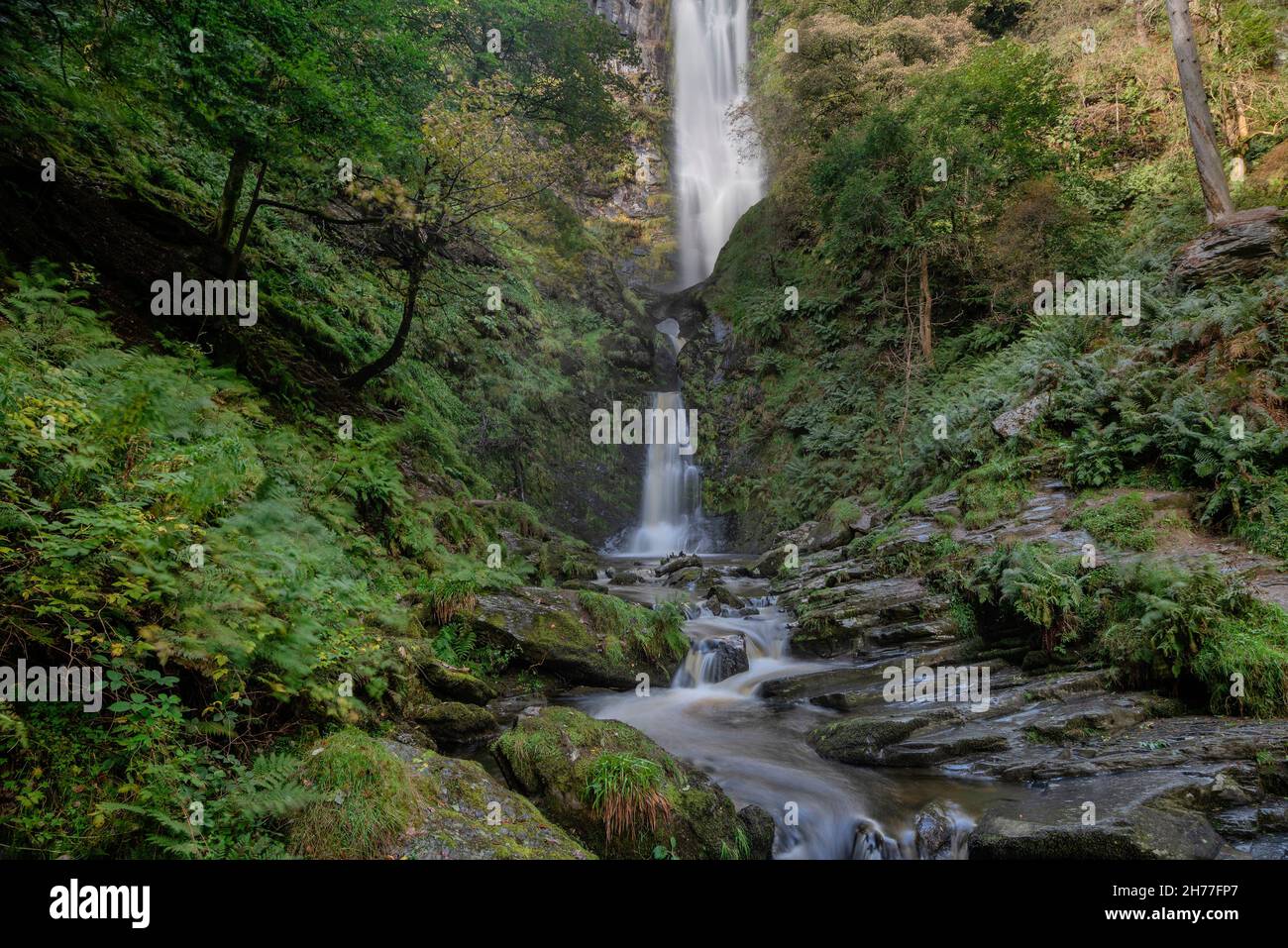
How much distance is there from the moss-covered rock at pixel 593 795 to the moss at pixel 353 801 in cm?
124

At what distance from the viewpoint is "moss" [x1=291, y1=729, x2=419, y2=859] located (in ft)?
10.6

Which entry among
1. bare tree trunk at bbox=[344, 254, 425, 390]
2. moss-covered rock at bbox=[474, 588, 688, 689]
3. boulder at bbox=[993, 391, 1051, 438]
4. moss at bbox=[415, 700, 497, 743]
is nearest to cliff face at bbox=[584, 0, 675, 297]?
boulder at bbox=[993, 391, 1051, 438]

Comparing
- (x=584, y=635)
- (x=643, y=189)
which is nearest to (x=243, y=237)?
(x=584, y=635)

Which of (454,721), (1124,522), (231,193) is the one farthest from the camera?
(1124,522)

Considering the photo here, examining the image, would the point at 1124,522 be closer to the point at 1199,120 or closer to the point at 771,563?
the point at 771,563

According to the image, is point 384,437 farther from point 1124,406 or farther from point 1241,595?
point 1124,406

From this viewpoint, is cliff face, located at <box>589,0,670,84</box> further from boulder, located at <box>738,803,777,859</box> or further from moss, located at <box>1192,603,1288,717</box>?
boulder, located at <box>738,803,777,859</box>

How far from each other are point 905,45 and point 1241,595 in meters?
21.1

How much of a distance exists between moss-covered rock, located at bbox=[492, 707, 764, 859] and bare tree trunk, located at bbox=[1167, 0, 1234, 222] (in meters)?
13.9

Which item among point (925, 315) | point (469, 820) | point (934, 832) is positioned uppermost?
point (925, 315)

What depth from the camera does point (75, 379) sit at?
4.38 meters

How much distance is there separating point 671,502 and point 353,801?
18647 millimetres

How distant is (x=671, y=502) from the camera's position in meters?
21.8
